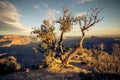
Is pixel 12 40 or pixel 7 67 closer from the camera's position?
pixel 7 67

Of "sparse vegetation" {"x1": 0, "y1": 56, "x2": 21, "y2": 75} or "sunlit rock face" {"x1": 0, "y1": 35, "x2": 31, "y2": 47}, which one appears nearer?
"sparse vegetation" {"x1": 0, "y1": 56, "x2": 21, "y2": 75}

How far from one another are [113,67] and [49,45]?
9863 millimetres

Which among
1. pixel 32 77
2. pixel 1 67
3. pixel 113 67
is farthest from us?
pixel 1 67

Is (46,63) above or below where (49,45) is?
below

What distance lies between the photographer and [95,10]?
→ 22.2 m

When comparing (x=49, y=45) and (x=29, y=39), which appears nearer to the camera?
(x=49, y=45)

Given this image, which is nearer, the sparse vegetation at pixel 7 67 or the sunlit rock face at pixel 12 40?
the sparse vegetation at pixel 7 67

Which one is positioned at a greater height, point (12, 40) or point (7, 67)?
point (7, 67)

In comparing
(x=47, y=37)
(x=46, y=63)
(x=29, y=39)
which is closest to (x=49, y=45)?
(x=47, y=37)

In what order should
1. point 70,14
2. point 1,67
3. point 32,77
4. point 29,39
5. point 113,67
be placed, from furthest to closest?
1. point 29,39
2. point 70,14
3. point 1,67
4. point 113,67
5. point 32,77

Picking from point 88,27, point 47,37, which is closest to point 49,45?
point 47,37

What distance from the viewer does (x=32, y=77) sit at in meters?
17.5

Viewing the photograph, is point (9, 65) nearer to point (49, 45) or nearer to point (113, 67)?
point (49, 45)

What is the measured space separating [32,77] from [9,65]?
671 centimetres
